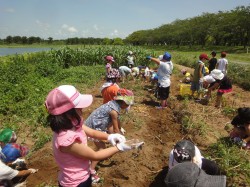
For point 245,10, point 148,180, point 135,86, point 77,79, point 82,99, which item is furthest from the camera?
point 245,10

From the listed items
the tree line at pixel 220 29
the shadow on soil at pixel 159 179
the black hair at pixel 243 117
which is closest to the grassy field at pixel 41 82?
the black hair at pixel 243 117

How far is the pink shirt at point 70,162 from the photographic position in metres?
1.92

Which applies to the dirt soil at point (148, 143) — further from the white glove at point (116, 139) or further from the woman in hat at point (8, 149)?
A: the white glove at point (116, 139)

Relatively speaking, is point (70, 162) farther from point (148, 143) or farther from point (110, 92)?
point (148, 143)

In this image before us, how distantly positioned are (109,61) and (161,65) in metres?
2.79

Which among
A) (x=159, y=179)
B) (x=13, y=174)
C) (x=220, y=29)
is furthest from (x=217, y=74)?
(x=220, y=29)

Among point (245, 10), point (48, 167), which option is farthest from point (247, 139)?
point (245, 10)

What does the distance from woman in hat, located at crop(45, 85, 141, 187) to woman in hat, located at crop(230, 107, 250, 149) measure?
3465 mm

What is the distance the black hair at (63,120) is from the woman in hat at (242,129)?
12.7ft

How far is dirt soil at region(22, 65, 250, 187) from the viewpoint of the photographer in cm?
419

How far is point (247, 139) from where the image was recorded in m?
4.79

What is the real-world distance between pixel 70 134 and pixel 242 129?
409 centimetres

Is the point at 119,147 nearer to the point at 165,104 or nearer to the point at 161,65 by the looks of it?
the point at 161,65

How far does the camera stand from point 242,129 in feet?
16.1
